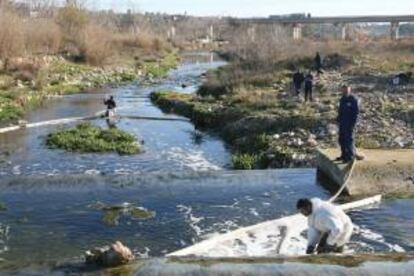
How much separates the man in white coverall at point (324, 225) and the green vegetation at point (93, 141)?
15572 mm

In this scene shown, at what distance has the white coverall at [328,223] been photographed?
34.8 feet

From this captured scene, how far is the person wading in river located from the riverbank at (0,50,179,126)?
20435 millimetres

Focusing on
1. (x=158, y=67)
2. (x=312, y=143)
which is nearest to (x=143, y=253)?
(x=312, y=143)

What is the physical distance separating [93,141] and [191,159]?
4242 millimetres

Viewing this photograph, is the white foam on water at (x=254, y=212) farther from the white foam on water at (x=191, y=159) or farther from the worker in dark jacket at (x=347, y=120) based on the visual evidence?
the white foam on water at (x=191, y=159)

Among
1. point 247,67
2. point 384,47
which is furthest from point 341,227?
point 384,47

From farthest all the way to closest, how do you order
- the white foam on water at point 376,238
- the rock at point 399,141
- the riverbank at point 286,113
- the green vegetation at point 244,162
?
the riverbank at point 286,113 → the rock at point 399,141 → the green vegetation at point 244,162 → the white foam on water at point 376,238

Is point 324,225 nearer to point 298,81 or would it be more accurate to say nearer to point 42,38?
A: point 298,81

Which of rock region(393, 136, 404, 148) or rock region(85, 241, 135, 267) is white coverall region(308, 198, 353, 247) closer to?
rock region(85, 241, 135, 267)


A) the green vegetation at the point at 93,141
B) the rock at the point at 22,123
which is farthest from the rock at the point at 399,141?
the rock at the point at 22,123

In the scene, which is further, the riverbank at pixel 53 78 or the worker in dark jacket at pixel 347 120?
the riverbank at pixel 53 78

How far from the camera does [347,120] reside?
1711cm

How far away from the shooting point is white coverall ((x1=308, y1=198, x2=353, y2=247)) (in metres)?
10.6

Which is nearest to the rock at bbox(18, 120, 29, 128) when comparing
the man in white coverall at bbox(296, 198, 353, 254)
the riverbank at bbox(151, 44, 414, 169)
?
the riverbank at bbox(151, 44, 414, 169)
